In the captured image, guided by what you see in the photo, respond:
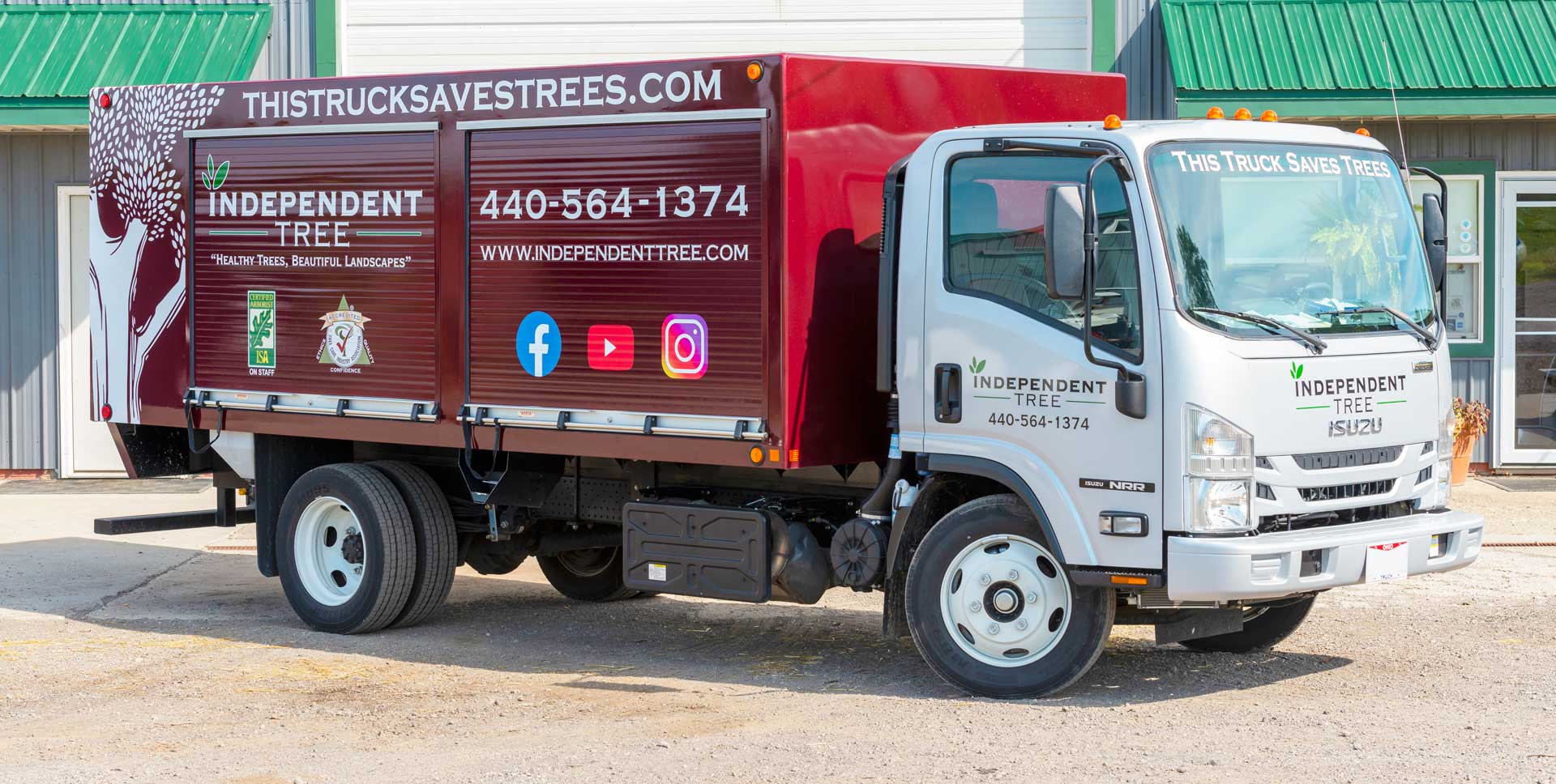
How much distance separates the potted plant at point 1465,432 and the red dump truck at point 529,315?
6.80 meters

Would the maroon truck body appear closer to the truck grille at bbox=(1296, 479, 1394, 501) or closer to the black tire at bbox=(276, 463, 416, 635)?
the black tire at bbox=(276, 463, 416, 635)

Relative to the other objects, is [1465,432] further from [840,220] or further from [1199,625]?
[840,220]

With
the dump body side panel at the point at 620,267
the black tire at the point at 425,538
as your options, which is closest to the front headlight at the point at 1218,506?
the dump body side panel at the point at 620,267

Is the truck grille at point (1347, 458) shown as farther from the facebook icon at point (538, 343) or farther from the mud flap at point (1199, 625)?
the facebook icon at point (538, 343)

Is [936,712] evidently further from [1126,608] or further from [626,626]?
[626,626]

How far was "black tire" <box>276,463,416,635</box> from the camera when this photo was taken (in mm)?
9344

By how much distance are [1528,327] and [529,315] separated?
10.1 m

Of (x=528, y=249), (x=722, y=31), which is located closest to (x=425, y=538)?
(x=528, y=249)

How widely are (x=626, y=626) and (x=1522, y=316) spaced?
365 inches

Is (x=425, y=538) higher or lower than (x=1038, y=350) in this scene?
lower

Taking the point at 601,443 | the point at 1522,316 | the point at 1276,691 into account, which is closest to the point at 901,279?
the point at 601,443

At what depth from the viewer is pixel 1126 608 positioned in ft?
26.2

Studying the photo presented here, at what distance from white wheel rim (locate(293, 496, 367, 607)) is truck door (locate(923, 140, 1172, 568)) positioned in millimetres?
3517

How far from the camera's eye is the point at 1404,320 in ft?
25.2
